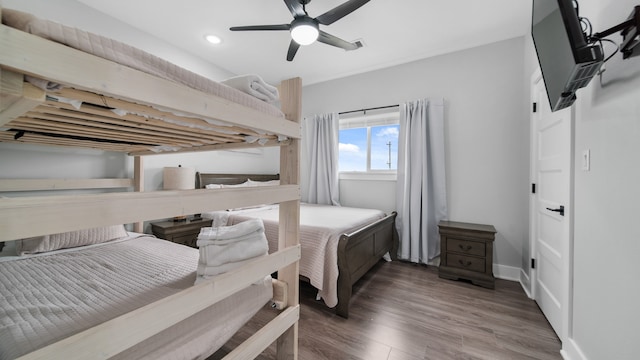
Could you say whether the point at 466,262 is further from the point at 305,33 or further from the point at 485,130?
the point at 305,33

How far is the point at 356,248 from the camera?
6.96 feet

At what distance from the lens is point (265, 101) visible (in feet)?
3.74

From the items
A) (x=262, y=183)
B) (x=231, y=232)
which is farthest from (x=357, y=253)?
(x=262, y=183)

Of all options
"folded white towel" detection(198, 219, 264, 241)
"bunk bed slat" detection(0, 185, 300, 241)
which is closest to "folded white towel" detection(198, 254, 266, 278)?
"folded white towel" detection(198, 219, 264, 241)

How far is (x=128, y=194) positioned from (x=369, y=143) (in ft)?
11.2

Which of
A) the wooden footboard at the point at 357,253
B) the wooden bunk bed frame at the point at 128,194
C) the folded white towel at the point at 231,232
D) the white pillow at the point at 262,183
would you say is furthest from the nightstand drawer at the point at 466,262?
the white pillow at the point at 262,183

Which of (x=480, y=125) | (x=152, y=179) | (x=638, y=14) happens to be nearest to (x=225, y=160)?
(x=152, y=179)

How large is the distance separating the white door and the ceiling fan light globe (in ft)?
6.31

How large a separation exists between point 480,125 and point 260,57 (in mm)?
3003

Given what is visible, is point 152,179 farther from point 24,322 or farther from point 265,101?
point 265,101

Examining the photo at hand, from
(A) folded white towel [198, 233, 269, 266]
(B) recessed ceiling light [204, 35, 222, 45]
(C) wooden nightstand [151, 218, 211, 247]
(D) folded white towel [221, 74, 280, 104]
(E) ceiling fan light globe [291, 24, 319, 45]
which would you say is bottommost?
(C) wooden nightstand [151, 218, 211, 247]

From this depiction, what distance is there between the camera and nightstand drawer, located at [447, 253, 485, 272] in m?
2.45

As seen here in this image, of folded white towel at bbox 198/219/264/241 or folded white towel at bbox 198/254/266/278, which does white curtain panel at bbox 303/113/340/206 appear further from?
folded white towel at bbox 198/254/266/278

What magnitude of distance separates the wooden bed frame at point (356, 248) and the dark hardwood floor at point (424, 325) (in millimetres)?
215
